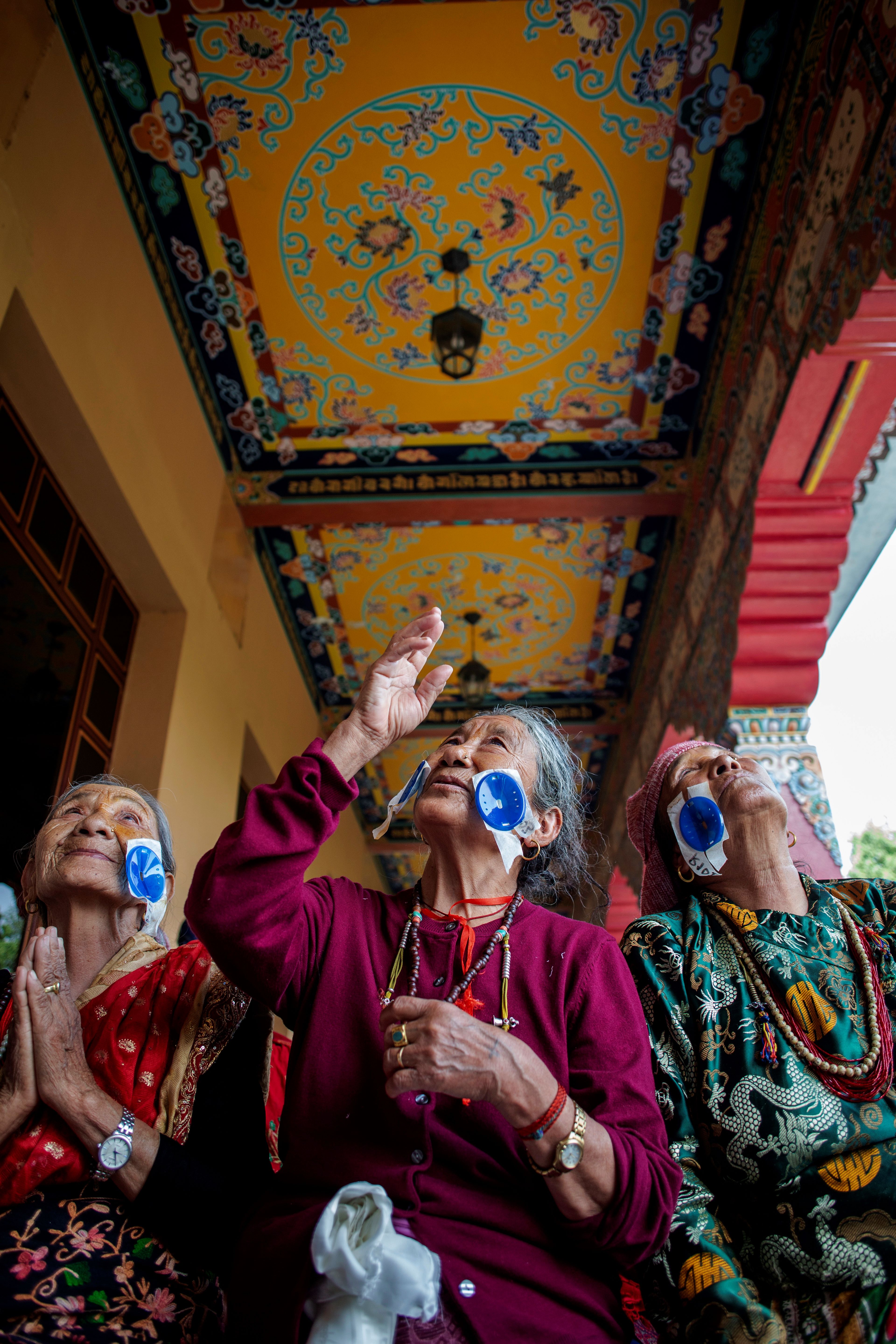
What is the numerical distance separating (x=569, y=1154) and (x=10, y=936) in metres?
2.38

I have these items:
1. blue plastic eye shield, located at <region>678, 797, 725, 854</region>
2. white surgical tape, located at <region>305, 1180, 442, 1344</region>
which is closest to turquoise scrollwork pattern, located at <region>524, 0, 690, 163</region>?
blue plastic eye shield, located at <region>678, 797, 725, 854</region>

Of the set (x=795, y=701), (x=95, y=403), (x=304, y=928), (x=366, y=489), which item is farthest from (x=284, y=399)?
(x=304, y=928)

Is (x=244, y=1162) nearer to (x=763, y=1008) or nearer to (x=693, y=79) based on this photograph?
(x=763, y=1008)

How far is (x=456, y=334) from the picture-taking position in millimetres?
4594

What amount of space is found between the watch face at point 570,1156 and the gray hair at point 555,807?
0.69 metres

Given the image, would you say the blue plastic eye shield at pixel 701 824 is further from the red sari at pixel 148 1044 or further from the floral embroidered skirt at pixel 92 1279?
the floral embroidered skirt at pixel 92 1279

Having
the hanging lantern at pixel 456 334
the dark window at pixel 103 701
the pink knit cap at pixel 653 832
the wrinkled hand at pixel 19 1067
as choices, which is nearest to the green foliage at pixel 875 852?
the hanging lantern at pixel 456 334

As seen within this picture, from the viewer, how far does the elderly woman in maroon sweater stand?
1263mm

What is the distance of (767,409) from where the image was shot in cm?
444

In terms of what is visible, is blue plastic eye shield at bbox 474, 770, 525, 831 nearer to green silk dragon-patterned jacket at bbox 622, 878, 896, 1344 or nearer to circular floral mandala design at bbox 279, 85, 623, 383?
green silk dragon-patterned jacket at bbox 622, 878, 896, 1344

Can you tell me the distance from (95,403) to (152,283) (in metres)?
1.01

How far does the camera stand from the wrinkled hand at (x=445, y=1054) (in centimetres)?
124

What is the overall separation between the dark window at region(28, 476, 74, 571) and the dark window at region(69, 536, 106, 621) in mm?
109

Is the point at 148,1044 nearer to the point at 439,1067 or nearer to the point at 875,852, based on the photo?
the point at 439,1067
